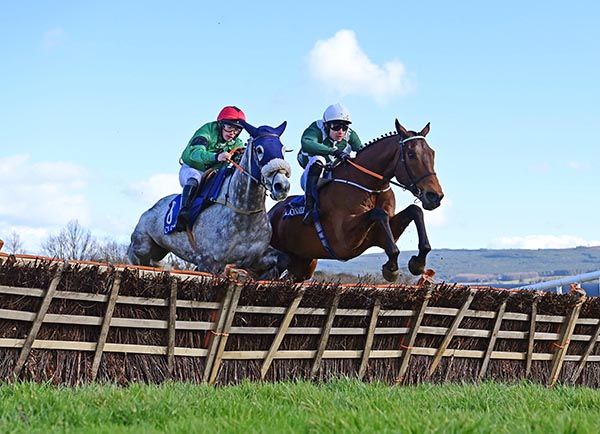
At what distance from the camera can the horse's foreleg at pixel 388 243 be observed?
30.1 ft

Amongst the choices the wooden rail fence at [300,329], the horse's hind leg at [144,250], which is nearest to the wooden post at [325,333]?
the wooden rail fence at [300,329]

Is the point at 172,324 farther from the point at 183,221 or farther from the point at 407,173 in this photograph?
the point at 407,173

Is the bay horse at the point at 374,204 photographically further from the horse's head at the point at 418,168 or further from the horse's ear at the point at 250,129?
the horse's ear at the point at 250,129

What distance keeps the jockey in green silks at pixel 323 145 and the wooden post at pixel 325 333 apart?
2459 millimetres

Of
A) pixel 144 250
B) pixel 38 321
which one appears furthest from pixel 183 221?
pixel 38 321

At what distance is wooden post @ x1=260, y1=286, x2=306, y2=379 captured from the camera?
23.6 feet

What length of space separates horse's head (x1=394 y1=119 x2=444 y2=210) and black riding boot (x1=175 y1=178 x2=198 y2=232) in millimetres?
2230

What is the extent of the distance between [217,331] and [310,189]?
131 inches

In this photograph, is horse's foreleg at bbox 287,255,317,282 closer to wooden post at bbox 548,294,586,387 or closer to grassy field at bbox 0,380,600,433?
wooden post at bbox 548,294,586,387

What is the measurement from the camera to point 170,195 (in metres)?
11.0

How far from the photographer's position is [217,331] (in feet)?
22.9

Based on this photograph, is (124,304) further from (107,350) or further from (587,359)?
(587,359)

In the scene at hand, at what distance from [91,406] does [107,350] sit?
185 cm

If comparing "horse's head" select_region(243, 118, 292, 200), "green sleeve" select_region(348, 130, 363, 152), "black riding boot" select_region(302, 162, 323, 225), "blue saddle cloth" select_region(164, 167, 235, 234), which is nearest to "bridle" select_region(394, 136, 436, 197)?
"black riding boot" select_region(302, 162, 323, 225)
